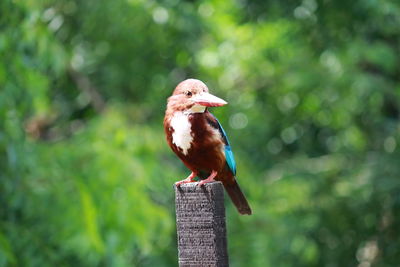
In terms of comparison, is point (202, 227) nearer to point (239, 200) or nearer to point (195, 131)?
point (195, 131)

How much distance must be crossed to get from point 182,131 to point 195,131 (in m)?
0.04

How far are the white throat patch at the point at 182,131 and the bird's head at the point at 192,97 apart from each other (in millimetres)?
25

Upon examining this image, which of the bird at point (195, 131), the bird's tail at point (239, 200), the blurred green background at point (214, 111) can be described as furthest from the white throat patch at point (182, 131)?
the blurred green background at point (214, 111)

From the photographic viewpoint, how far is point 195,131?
2.63 meters

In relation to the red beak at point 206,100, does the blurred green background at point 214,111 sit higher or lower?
higher

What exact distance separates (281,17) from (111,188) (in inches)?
74.6

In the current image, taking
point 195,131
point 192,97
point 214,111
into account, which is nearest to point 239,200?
point 195,131

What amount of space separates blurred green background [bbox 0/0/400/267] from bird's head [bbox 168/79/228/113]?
1.87 metres

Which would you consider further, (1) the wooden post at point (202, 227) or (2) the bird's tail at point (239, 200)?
(2) the bird's tail at point (239, 200)

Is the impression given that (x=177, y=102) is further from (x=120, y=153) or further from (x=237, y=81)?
(x=237, y=81)

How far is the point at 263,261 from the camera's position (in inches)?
247

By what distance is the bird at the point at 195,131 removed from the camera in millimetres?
2584

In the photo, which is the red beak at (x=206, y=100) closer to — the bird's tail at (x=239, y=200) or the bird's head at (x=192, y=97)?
the bird's head at (x=192, y=97)

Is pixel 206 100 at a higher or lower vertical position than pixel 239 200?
higher
